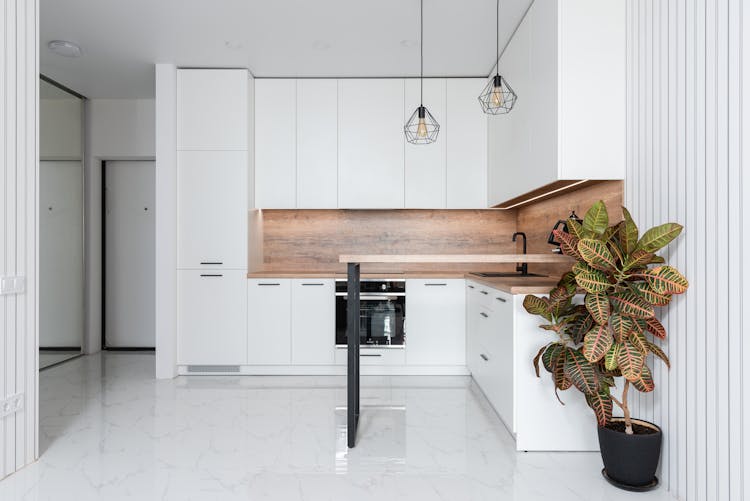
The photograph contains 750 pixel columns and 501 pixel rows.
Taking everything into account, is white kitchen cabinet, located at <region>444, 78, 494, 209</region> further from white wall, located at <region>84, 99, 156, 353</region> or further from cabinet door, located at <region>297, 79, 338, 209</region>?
white wall, located at <region>84, 99, 156, 353</region>

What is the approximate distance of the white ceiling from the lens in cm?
313

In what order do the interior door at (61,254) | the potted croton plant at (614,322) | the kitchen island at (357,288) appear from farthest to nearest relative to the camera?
the interior door at (61,254) < the kitchen island at (357,288) < the potted croton plant at (614,322)

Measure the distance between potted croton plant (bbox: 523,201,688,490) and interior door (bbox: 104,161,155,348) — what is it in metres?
4.25

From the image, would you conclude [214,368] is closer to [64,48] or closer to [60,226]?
[60,226]

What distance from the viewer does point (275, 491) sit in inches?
84.8

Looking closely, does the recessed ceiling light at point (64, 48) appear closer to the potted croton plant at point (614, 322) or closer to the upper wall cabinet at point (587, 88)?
the upper wall cabinet at point (587, 88)

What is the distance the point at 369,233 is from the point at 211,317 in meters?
1.66

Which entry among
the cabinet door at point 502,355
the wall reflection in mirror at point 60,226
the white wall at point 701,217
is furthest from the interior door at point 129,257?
the white wall at point 701,217

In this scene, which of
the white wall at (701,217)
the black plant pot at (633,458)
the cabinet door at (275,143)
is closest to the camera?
the white wall at (701,217)

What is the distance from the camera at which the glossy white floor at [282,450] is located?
2.16 metres

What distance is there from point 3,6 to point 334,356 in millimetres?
3089

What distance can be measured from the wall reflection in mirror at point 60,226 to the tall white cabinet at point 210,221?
134 centimetres

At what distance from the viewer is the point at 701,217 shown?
6.32 feet

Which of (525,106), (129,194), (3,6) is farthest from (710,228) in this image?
(129,194)
